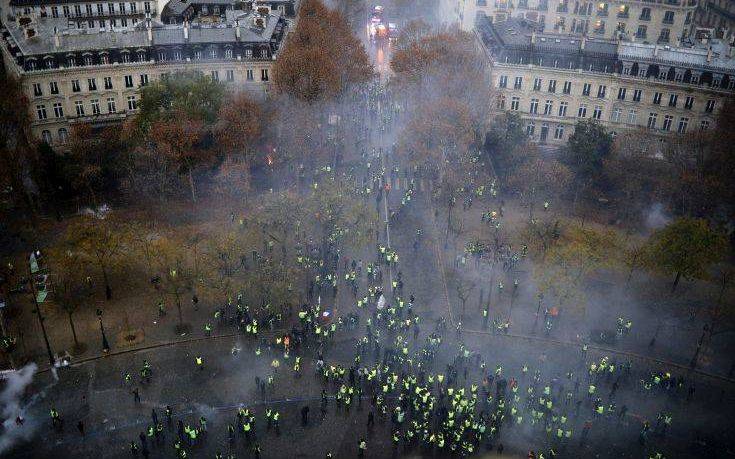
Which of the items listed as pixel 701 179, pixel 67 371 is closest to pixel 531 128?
pixel 701 179

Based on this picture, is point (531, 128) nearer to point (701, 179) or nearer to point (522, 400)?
point (701, 179)

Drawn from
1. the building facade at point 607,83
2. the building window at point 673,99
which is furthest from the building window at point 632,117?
the building window at point 673,99

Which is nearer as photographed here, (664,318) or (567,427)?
(567,427)

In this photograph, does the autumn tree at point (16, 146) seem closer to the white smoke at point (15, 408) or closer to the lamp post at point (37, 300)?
the lamp post at point (37, 300)

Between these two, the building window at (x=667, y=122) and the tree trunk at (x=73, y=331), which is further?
the building window at (x=667, y=122)

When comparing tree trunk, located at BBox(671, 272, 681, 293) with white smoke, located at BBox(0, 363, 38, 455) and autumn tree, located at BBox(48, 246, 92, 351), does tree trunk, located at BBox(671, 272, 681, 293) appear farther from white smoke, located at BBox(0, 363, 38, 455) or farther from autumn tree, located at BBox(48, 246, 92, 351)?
white smoke, located at BBox(0, 363, 38, 455)

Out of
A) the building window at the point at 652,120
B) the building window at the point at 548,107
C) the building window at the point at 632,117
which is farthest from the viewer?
the building window at the point at 548,107
